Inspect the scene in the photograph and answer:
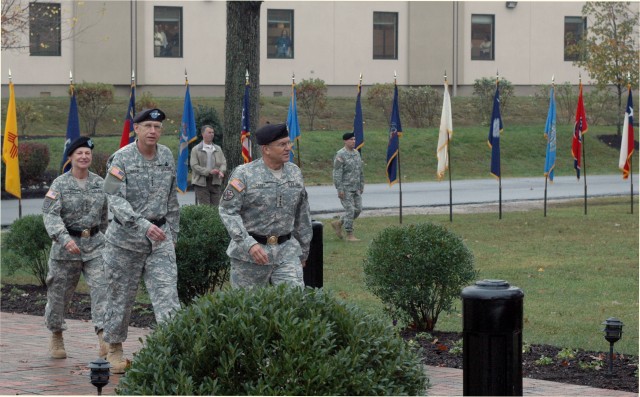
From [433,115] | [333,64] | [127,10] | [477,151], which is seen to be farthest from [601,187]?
[127,10]

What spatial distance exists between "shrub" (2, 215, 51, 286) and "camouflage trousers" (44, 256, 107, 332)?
387 cm

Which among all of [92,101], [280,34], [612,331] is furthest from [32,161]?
[612,331]

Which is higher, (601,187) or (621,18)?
(621,18)

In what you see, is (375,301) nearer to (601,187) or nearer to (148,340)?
(148,340)

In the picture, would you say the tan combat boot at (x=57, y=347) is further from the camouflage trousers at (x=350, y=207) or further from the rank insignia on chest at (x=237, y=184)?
the camouflage trousers at (x=350, y=207)

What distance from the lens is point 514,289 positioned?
5152 millimetres

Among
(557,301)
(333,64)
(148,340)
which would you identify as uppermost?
(333,64)

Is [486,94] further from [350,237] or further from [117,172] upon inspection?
[117,172]

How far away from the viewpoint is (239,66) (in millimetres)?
15445

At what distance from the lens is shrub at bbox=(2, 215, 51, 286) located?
1388 cm

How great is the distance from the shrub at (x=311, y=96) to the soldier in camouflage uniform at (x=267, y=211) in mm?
33817

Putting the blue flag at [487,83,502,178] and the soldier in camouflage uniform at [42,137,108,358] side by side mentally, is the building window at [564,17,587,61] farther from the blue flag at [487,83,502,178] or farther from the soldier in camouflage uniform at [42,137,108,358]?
the soldier in camouflage uniform at [42,137,108,358]

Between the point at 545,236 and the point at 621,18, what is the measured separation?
27522mm

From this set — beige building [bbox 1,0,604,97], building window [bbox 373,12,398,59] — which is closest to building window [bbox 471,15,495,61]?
beige building [bbox 1,0,604,97]
